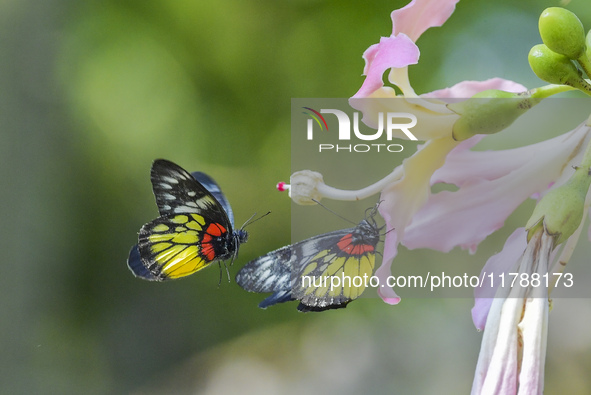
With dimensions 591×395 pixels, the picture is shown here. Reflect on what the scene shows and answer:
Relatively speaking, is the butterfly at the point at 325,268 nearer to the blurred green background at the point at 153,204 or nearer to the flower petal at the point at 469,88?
the flower petal at the point at 469,88

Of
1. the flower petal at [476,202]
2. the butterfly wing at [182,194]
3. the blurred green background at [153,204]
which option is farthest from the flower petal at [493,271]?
the blurred green background at [153,204]

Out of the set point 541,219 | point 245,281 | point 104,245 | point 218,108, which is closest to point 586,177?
point 541,219

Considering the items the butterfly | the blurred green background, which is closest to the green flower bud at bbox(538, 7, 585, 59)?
the butterfly

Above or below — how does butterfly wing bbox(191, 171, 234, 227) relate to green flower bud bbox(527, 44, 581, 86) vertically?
below

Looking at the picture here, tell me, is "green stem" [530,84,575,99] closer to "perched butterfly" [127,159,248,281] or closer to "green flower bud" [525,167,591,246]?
"green flower bud" [525,167,591,246]

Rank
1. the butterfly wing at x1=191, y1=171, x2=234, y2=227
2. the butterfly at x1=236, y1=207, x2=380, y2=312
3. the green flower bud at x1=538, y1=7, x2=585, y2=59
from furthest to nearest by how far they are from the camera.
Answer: the butterfly wing at x1=191, y1=171, x2=234, y2=227, the butterfly at x1=236, y1=207, x2=380, y2=312, the green flower bud at x1=538, y1=7, x2=585, y2=59

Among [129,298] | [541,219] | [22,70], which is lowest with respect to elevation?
[129,298]

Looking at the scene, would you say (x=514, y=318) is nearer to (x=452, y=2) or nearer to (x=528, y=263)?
(x=528, y=263)
